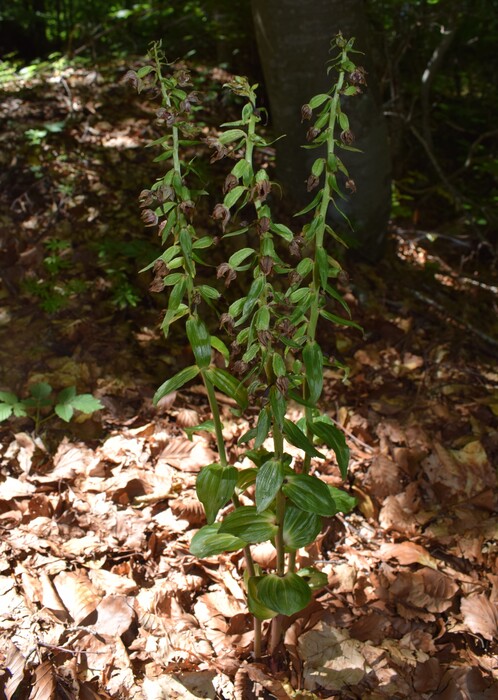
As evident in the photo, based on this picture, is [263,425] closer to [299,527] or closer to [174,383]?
[174,383]

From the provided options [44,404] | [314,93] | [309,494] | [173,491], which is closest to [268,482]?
[309,494]

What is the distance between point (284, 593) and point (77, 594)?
0.83 m

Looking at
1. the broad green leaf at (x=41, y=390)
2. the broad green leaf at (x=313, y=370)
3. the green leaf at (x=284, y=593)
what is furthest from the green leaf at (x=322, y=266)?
the broad green leaf at (x=41, y=390)

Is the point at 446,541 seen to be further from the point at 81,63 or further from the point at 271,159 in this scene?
the point at 81,63

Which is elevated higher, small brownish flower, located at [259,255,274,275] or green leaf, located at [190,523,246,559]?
small brownish flower, located at [259,255,274,275]

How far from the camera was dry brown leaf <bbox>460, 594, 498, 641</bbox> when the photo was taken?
246 cm

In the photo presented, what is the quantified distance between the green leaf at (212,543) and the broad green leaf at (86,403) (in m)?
1.10

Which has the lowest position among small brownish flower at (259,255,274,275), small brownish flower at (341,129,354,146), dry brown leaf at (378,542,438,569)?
dry brown leaf at (378,542,438,569)

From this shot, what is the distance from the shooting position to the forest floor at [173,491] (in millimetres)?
2227

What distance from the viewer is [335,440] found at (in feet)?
6.36

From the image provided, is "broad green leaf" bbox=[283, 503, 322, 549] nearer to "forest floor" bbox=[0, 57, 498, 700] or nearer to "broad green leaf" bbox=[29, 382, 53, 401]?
"forest floor" bbox=[0, 57, 498, 700]

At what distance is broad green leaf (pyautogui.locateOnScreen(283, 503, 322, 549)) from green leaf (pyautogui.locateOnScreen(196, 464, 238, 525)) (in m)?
0.20

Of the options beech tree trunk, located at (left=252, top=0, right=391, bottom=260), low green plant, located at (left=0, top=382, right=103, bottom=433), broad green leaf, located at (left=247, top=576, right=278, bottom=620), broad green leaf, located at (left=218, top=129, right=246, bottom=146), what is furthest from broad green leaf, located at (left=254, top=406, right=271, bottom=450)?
beech tree trunk, located at (left=252, top=0, right=391, bottom=260)

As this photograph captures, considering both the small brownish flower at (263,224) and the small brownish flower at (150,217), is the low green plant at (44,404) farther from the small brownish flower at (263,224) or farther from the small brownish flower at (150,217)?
the small brownish flower at (263,224)
